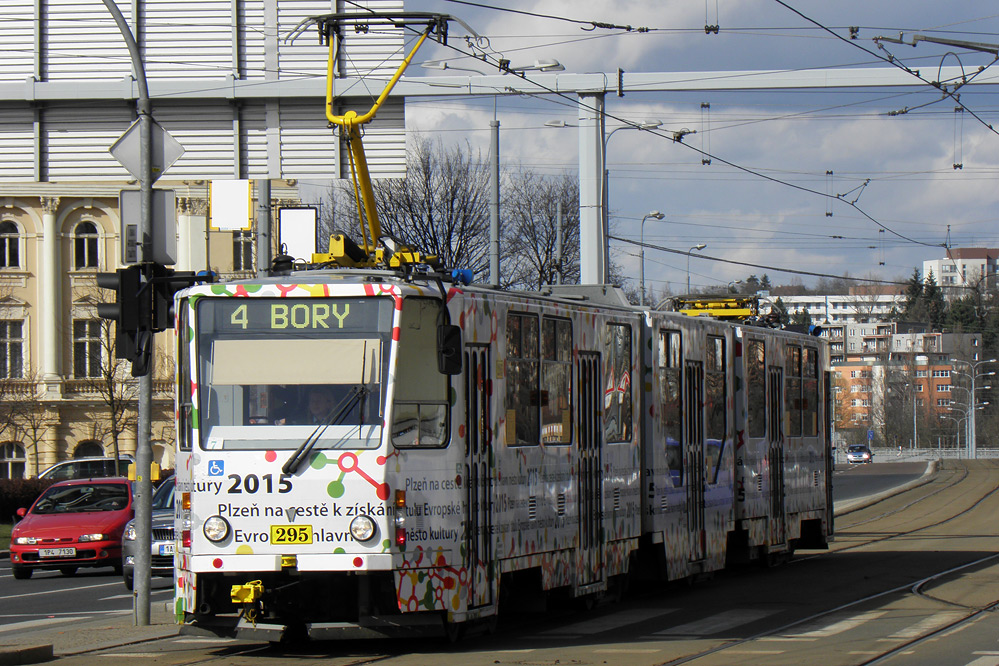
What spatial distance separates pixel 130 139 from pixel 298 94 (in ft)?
12.4

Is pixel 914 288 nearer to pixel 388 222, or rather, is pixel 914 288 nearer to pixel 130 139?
pixel 388 222


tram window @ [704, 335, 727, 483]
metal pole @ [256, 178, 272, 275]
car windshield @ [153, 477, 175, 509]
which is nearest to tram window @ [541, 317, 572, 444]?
tram window @ [704, 335, 727, 483]

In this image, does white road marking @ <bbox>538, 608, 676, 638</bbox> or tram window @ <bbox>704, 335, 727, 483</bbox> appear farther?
tram window @ <bbox>704, 335, 727, 483</bbox>

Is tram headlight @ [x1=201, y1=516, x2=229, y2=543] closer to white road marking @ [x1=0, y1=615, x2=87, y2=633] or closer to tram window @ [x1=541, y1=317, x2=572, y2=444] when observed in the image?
tram window @ [x1=541, y1=317, x2=572, y2=444]

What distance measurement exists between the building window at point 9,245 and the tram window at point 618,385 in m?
42.2

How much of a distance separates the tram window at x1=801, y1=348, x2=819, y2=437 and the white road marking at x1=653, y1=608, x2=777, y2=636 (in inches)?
260

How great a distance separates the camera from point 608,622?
13250 mm

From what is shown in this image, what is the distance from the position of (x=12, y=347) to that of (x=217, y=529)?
44.1m

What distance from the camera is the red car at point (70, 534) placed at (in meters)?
22.6

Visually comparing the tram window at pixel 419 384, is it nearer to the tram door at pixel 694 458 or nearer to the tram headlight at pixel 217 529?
the tram headlight at pixel 217 529

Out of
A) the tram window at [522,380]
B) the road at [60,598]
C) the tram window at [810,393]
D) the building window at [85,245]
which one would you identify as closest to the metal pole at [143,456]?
the road at [60,598]

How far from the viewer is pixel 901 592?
15578 mm

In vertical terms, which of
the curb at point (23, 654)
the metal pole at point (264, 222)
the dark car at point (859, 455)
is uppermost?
the metal pole at point (264, 222)

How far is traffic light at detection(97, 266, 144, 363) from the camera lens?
12.9m
